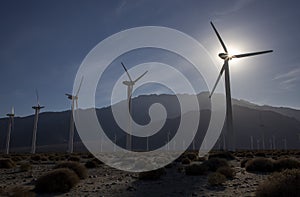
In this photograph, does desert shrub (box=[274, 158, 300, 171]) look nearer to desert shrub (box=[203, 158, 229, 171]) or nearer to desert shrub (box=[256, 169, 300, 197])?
desert shrub (box=[203, 158, 229, 171])

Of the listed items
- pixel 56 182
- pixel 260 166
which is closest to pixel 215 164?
pixel 260 166

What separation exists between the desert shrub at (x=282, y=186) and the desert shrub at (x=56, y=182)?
9.74 m

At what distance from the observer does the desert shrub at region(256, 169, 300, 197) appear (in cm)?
843

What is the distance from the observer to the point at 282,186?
857cm

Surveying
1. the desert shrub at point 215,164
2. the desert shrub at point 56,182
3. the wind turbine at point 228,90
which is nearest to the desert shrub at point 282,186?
the desert shrub at point 56,182

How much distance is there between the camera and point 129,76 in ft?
225

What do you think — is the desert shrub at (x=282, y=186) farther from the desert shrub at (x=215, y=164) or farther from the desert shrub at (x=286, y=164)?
the desert shrub at (x=215, y=164)

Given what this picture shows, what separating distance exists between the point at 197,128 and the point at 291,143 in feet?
194

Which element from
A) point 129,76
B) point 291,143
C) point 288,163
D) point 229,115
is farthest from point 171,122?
point 288,163

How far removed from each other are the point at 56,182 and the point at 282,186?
10.9 meters

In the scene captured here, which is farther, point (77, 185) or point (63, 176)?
point (77, 185)

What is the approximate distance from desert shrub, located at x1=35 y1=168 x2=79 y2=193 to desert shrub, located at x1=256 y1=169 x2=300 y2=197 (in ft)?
31.9

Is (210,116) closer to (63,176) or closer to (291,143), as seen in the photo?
(291,143)

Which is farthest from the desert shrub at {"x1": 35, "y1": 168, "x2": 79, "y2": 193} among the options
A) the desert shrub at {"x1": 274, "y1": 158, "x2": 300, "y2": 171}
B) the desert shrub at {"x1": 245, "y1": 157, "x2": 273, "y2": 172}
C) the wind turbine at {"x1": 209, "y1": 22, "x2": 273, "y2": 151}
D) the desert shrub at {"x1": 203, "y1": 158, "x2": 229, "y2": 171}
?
the wind turbine at {"x1": 209, "y1": 22, "x2": 273, "y2": 151}
